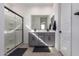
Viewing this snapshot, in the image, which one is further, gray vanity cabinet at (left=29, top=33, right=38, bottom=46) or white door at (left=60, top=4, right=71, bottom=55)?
gray vanity cabinet at (left=29, top=33, right=38, bottom=46)

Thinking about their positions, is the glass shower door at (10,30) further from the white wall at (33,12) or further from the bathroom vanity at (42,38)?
the white wall at (33,12)

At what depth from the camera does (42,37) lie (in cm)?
513

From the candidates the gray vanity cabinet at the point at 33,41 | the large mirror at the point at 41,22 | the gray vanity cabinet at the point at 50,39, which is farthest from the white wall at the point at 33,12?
the gray vanity cabinet at the point at 50,39

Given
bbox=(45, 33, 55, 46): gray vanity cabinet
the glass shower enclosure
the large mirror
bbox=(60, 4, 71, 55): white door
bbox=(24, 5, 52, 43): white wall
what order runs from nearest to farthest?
bbox=(60, 4, 71, 55): white door → the glass shower enclosure → bbox=(45, 33, 55, 46): gray vanity cabinet → the large mirror → bbox=(24, 5, 52, 43): white wall

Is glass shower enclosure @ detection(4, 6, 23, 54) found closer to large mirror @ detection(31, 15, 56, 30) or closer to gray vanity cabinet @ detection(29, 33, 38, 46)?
gray vanity cabinet @ detection(29, 33, 38, 46)

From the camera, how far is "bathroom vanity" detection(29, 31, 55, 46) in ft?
16.6

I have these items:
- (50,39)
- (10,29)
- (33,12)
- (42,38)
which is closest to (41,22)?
(33,12)

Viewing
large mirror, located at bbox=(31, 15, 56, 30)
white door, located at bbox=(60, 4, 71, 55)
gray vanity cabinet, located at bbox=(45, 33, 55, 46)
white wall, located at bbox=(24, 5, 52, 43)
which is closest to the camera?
white door, located at bbox=(60, 4, 71, 55)

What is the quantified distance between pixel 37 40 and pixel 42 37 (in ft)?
0.91

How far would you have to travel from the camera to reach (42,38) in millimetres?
5125

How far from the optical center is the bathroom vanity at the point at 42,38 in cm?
506

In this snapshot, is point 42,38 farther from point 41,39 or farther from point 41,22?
point 41,22

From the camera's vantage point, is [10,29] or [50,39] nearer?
[10,29]

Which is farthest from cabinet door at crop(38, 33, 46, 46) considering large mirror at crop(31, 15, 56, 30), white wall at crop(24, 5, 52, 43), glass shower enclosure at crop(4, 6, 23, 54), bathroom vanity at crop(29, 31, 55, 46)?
glass shower enclosure at crop(4, 6, 23, 54)
